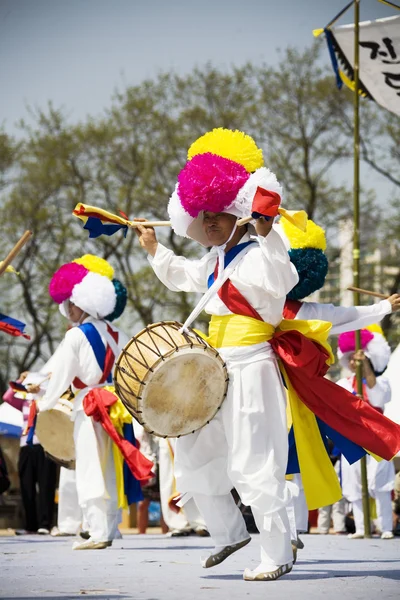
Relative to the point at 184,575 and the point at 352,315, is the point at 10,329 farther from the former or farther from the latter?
the point at 184,575

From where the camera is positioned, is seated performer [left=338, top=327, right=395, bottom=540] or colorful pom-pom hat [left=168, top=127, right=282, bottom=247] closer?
colorful pom-pom hat [left=168, top=127, right=282, bottom=247]

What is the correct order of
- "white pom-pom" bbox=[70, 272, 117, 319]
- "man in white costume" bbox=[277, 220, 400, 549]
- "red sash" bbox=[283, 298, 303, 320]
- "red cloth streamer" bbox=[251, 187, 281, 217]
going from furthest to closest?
"white pom-pom" bbox=[70, 272, 117, 319], "red sash" bbox=[283, 298, 303, 320], "man in white costume" bbox=[277, 220, 400, 549], "red cloth streamer" bbox=[251, 187, 281, 217]

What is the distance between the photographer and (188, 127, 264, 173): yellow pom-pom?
5.23 m

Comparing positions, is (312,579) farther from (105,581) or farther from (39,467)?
(39,467)

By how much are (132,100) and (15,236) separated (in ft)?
14.4

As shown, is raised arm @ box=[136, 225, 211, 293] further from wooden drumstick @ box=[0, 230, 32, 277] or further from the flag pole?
the flag pole

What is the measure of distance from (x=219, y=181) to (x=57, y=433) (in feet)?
13.1

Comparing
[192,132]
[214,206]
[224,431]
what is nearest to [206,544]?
[224,431]

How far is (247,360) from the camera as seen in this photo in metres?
4.98

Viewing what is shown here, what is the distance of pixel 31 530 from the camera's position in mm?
11438

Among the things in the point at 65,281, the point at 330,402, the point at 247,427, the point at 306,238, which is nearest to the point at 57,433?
the point at 65,281

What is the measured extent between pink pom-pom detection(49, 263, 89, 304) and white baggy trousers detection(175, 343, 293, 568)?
314 cm

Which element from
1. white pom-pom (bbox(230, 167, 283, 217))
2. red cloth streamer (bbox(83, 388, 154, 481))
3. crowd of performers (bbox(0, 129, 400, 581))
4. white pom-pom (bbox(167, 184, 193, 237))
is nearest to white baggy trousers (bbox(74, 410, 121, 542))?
red cloth streamer (bbox(83, 388, 154, 481))

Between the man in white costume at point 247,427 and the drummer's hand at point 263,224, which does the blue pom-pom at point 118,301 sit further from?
the drummer's hand at point 263,224
